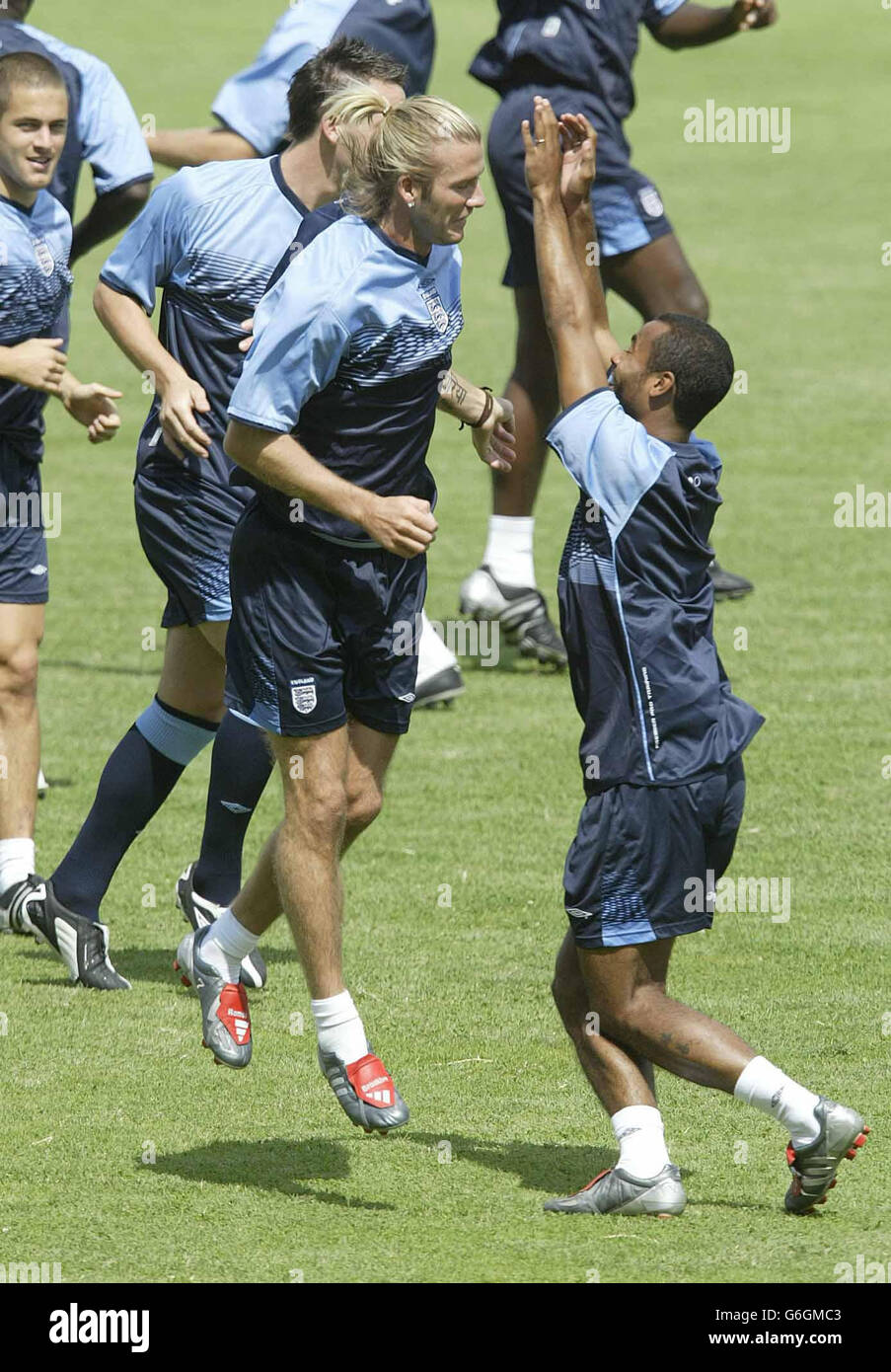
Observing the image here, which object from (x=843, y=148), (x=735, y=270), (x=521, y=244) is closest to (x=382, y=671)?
(x=521, y=244)

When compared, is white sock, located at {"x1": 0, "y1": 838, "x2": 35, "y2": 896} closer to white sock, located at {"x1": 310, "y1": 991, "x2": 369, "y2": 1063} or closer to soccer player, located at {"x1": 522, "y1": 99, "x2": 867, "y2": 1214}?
white sock, located at {"x1": 310, "y1": 991, "x2": 369, "y2": 1063}

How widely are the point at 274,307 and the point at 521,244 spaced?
4.92 meters

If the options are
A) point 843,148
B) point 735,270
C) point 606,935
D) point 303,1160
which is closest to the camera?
point 606,935

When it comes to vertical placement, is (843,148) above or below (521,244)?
above

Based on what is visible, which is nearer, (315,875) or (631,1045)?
(631,1045)

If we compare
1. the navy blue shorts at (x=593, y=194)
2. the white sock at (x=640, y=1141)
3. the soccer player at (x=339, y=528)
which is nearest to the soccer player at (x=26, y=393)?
the soccer player at (x=339, y=528)

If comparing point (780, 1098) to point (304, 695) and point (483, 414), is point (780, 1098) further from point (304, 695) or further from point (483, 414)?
point (483, 414)

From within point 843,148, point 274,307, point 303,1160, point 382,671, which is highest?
point 843,148

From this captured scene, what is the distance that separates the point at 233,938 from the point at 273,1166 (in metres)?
0.57

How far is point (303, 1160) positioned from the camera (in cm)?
461

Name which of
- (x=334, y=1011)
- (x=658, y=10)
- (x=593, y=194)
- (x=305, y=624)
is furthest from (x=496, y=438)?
(x=658, y=10)

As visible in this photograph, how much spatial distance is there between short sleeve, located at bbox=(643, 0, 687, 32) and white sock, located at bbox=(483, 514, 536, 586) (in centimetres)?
214

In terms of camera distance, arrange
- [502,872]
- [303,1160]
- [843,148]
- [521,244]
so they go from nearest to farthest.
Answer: [303,1160]
[502,872]
[521,244]
[843,148]

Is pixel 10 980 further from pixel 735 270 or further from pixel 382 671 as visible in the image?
pixel 735 270
